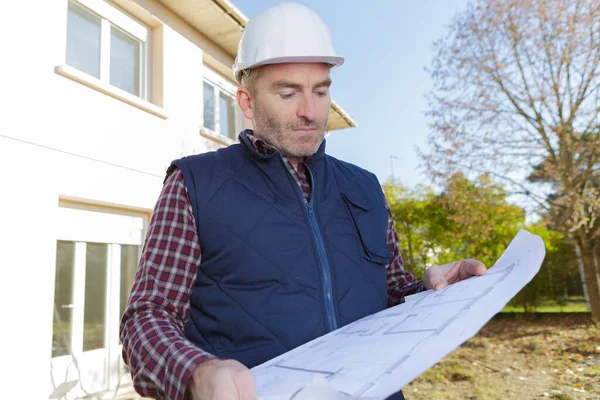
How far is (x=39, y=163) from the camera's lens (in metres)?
4.80

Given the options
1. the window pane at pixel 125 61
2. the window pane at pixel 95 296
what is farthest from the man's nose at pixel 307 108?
the window pane at pixel 125 61

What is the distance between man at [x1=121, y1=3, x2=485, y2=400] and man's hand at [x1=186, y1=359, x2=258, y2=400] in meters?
0.21

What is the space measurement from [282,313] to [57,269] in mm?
4799

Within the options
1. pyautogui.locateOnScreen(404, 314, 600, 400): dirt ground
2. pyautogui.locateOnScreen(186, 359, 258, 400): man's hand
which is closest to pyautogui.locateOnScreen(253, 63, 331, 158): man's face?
pyautogui.locateOnScreen(186, 359, 258, 400): man's hand

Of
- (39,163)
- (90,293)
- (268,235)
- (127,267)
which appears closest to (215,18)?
(39,163)

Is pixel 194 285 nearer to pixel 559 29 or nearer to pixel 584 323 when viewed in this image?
pixel 559 29

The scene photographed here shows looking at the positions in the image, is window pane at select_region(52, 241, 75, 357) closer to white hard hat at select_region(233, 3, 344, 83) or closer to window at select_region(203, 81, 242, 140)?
window at select_region(203, 81, 242, 140)

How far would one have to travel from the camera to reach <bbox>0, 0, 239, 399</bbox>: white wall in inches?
175

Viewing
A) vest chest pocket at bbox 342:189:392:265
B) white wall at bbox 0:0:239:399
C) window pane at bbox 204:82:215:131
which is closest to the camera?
vest chest pocket at bbox 342:189:392:265

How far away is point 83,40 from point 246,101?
5.09 m

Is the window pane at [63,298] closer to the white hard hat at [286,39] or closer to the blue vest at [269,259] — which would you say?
the blue vest at [269,259]

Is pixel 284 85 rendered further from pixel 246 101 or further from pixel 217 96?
pixel 217 96

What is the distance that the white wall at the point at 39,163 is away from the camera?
4.43m

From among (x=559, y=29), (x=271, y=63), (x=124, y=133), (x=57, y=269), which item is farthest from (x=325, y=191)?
(x=559, y=29)
